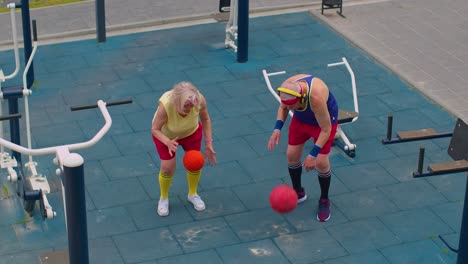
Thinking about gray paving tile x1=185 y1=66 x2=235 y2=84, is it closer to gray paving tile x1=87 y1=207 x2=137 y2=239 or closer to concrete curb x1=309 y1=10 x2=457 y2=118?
concrete curb x1=309 y1=10 x2=457 y2=118

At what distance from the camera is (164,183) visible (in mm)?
8906

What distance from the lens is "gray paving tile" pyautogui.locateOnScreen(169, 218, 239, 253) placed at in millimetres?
8602

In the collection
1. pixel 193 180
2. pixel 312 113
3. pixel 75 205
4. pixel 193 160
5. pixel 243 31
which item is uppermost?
pixel 75 205

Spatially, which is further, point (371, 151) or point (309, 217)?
point (371, 151)

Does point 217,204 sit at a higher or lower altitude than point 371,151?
lower

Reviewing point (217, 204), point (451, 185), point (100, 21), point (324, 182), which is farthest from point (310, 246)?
point (100, 21)

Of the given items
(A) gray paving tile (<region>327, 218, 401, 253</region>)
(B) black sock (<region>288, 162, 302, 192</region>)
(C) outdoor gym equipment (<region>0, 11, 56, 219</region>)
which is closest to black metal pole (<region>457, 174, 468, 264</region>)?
(A) gray paving tile (<region>327, 218, 401, 253</region>)

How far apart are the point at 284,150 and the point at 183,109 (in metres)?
2.29

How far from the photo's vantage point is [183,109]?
8.23m

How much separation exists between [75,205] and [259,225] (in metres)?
2.89

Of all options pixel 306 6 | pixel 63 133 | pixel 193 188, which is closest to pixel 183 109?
pixel 193 188

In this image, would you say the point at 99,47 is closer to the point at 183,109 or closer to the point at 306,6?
the point at 306,6

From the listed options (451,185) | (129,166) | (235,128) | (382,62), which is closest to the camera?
(451,185)

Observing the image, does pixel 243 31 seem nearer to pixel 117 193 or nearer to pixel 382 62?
pixel 382 62
